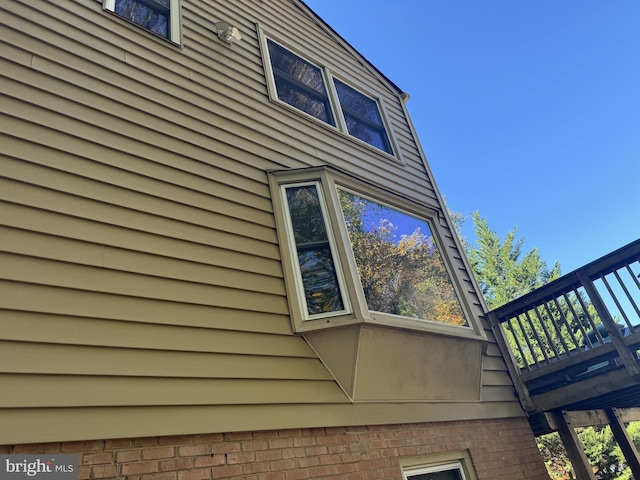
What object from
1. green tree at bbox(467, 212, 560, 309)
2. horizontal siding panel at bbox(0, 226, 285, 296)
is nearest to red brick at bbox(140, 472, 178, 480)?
horizontal siding panel at bbox(0, 226, 285, 296)

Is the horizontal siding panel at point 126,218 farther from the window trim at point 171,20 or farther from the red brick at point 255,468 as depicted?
the window trim at point 171,20

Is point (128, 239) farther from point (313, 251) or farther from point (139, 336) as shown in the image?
point (313, 251)

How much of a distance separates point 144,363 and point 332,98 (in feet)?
14.2

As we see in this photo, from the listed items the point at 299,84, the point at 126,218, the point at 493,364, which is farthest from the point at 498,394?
the point at 299,84

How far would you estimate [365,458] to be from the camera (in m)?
2.79

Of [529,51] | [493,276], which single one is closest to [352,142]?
[529,51]

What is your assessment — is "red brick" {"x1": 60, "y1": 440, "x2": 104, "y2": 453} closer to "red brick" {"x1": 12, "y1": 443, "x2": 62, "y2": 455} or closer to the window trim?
"red brick" {"x1": 12, "y1": 443, "x2": 62, "y2": 455}

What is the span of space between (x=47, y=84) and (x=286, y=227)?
6.69 ft

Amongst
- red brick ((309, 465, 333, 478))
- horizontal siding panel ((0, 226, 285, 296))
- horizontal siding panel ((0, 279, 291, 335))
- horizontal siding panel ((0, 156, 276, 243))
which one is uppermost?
horizontal siding panel ((0, 156, 276, 243))

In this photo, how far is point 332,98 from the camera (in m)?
5.47

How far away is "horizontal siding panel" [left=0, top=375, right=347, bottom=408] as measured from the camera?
1.84 m

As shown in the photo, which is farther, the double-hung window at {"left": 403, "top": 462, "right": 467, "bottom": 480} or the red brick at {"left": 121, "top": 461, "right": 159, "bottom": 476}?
the double-hung window at {"left": 403, "top": 462, "right": 467, "bottom": 480}

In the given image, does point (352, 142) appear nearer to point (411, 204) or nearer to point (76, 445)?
point (411, 204)

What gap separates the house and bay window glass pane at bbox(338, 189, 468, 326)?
2cm
